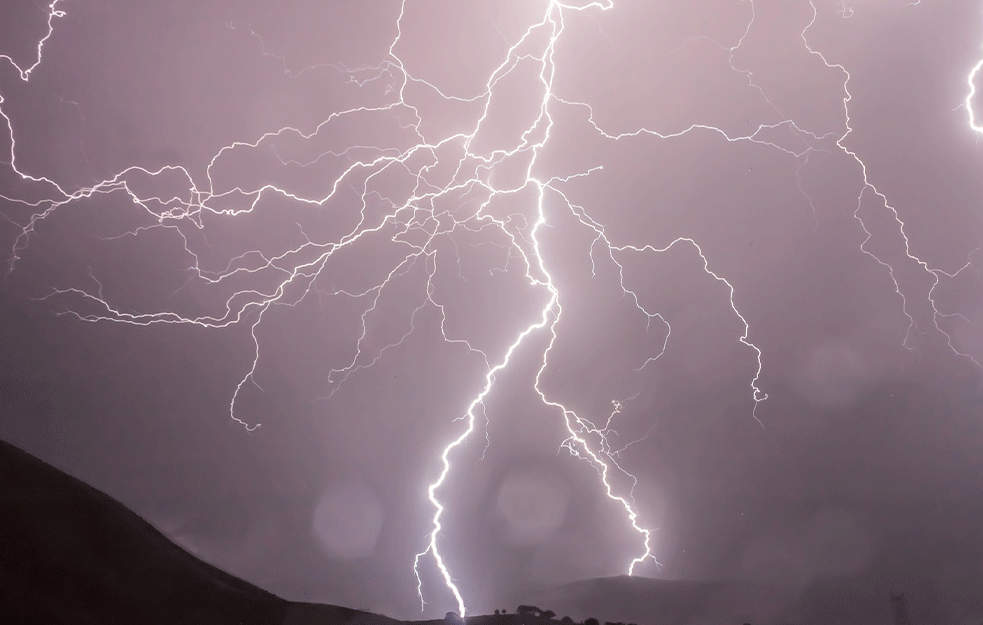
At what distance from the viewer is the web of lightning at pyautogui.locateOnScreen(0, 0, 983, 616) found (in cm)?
246

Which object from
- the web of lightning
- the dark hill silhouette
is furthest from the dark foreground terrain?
the web of lightning

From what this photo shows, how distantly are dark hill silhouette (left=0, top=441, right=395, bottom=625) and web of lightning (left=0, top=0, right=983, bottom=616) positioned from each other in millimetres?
651

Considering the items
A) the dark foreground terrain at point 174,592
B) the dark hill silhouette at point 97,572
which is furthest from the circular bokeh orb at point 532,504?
→ the dark hill silhouette at point 97,572

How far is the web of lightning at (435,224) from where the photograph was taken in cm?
246

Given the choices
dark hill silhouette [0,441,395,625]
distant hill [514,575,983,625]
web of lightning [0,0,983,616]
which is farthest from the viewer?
distant hill [514,575,983,625]

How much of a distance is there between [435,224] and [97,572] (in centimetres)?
207

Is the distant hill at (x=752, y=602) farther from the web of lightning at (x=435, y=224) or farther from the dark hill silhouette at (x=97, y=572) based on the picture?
the dark hill silhouette at (x=97, y=572)

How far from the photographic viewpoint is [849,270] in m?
2.56

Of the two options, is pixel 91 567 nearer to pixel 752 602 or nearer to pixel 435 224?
pixel 435 224

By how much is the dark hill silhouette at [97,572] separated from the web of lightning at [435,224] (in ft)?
2.14

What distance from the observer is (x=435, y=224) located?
2.56 m

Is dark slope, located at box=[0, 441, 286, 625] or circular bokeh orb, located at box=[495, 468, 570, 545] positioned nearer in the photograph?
dark slope, located at box=[0, 441, 286, 625]

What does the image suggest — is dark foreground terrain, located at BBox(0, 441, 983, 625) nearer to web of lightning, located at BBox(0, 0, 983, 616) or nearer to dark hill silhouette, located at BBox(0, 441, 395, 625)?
dark hill silhouette, located at BBox(0, 441, 395, 625)

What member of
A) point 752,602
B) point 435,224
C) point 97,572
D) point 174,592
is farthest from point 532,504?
point 97,572
